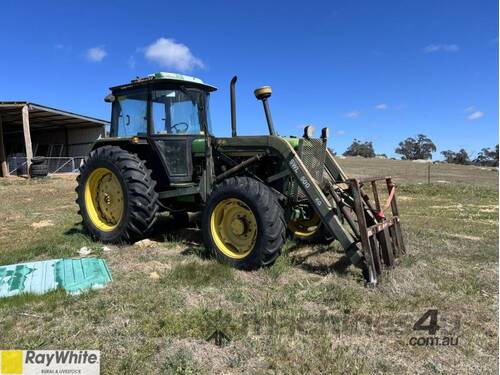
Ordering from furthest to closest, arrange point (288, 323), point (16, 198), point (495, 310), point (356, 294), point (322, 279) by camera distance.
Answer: point (16, 198), point (322, 279), point (356, 294), point (495, 310), point (288, 323)

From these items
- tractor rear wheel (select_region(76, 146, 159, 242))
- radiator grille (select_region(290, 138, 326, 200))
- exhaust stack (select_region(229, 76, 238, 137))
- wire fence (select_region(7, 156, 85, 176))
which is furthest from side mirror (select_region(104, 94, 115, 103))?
wire fence (select_region(7, 156, 85, 176))

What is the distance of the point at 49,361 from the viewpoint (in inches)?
122

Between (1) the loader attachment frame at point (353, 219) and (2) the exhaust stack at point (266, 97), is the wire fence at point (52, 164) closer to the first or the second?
(2) the exhaust stack at point (266, 97)

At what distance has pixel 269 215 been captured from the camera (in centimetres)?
484

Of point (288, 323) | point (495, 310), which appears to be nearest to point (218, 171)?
point (288, 323)

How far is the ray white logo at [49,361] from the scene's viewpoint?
2986mm

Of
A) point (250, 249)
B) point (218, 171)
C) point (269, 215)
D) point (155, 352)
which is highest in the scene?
point (218, 171)

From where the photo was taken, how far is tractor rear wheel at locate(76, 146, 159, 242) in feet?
19.6

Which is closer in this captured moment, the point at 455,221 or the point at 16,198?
the point at 455,221

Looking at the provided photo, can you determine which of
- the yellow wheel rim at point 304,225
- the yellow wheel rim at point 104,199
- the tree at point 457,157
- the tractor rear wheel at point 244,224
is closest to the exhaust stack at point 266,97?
the tractor rear wheel at point 244,224

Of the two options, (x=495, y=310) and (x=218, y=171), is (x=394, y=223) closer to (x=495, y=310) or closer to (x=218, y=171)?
(x=495, y=310)

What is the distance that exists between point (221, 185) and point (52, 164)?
22664 millimetres

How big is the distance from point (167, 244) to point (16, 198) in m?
9.14

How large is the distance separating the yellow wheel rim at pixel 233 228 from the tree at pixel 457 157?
256 feet
